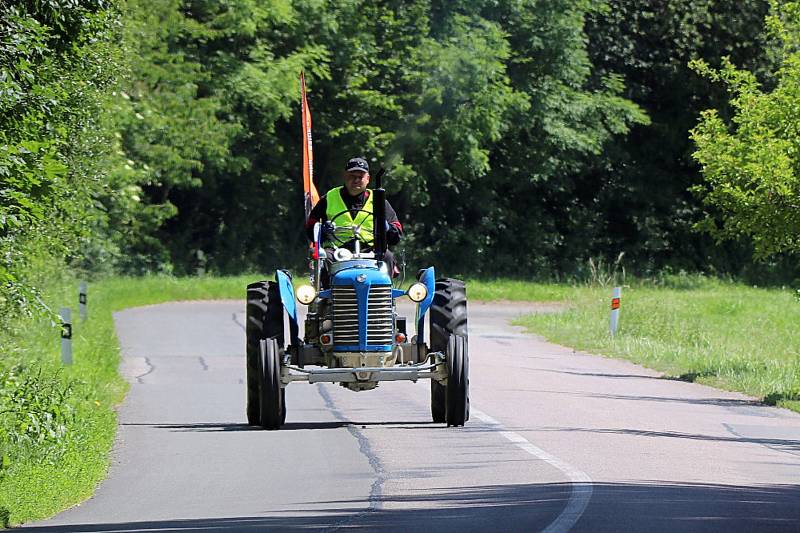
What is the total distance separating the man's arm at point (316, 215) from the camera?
16609mm

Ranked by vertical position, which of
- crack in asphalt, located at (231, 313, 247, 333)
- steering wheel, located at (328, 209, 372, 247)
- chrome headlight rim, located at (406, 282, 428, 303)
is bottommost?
crack in asphalt, located at (231, 313, 247, 333)

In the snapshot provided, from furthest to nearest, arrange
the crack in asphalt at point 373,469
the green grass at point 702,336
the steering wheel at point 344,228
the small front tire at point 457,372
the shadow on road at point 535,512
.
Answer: the green grass at point 702,336
the small front tire at point 457,372
the steering wheel at point 344,228
the crack in asphalt at point 373,469
the shadow on road at point 535,512

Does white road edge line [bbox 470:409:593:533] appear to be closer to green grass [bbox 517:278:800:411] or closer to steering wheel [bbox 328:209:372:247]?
steering wheel [bbox 328:209:372:247]

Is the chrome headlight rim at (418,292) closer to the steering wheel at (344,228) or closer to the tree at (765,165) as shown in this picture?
the steering wheel at (344,228)

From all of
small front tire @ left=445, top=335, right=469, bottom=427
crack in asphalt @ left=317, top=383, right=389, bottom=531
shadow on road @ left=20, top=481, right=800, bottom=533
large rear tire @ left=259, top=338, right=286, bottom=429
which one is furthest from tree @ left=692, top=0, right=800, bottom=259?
shadow on road @ left=20, top=481, right=800, bottom=533

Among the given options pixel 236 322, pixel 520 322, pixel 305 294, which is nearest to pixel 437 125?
pixel 520 322

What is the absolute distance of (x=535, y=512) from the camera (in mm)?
12023

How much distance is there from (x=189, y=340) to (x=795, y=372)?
38.3 feet

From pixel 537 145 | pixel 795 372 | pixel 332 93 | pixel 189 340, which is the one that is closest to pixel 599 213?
pixel 537 145

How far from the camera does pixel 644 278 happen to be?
60.0m

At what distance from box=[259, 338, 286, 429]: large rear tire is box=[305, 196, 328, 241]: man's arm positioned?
1.07m

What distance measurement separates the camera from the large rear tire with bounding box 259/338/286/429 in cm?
1675

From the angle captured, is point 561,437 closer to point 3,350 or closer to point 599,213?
point 3,350

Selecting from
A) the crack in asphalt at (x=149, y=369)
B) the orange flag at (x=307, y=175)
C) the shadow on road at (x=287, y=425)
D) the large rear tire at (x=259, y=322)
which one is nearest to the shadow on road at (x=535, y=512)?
the large rear tire at (x=259, y=322)
